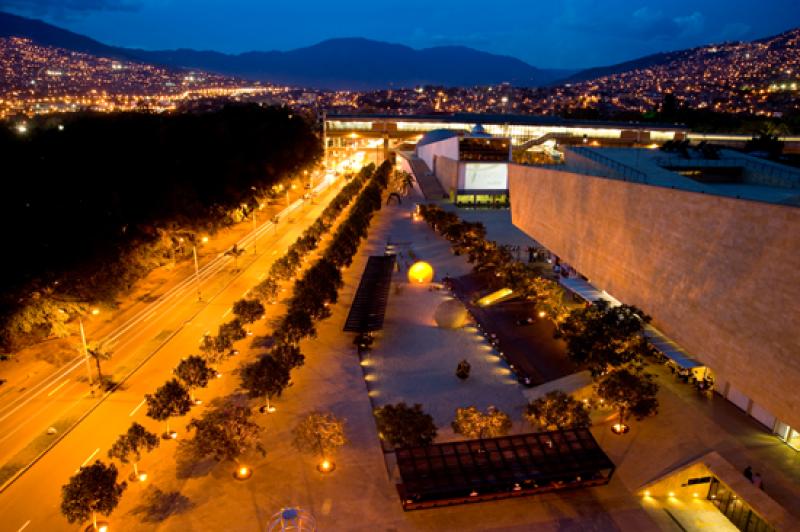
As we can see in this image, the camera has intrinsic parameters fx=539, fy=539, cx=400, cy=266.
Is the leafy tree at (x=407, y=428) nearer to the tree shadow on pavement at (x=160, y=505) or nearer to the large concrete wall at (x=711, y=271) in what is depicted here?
the tree shadow on pavement at (x=160, y=505)

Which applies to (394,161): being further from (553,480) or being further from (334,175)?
(553,480)

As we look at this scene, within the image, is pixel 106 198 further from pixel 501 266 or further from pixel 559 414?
pixel 559 414

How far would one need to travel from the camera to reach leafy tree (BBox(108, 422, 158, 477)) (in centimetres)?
1458

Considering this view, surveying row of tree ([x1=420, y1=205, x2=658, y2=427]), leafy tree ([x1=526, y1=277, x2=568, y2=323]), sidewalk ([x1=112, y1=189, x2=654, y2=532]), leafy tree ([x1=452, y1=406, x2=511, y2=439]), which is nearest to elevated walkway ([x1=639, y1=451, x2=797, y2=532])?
sidewalk ([x1=112, y1=189, x2=654, y2=532])

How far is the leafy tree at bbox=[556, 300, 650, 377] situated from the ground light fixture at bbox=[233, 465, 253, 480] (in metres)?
11.7

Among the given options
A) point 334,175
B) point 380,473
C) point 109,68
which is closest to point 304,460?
point 380,473

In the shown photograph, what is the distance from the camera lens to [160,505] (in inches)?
565

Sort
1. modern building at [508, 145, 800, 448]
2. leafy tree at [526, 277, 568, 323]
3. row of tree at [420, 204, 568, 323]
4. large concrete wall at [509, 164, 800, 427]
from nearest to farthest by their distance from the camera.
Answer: large concrete wall at [509, 164, 800, 427] < modern building at [508, 145, 800, 448] < leafy tree at [526, 277, 568, 323] < row of tree at [420, 204, 568, 323]

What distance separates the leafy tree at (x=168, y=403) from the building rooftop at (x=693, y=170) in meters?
19.8

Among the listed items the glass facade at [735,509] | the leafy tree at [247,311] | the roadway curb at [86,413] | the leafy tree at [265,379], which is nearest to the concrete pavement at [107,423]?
the roadway curb at [86,413]

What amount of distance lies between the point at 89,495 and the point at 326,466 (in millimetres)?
6066

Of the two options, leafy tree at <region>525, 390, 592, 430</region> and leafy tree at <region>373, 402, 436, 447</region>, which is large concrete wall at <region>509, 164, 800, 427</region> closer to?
leafy tree at <region>525, 390, 592, 430</region>

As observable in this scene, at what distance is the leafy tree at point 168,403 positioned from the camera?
16656mm

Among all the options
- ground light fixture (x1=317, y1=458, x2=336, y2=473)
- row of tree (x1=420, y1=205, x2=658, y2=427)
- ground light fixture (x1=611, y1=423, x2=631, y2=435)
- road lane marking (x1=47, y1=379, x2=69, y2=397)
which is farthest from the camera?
road lane marking (x1=47, y1=379, x2=69, y2=397)
